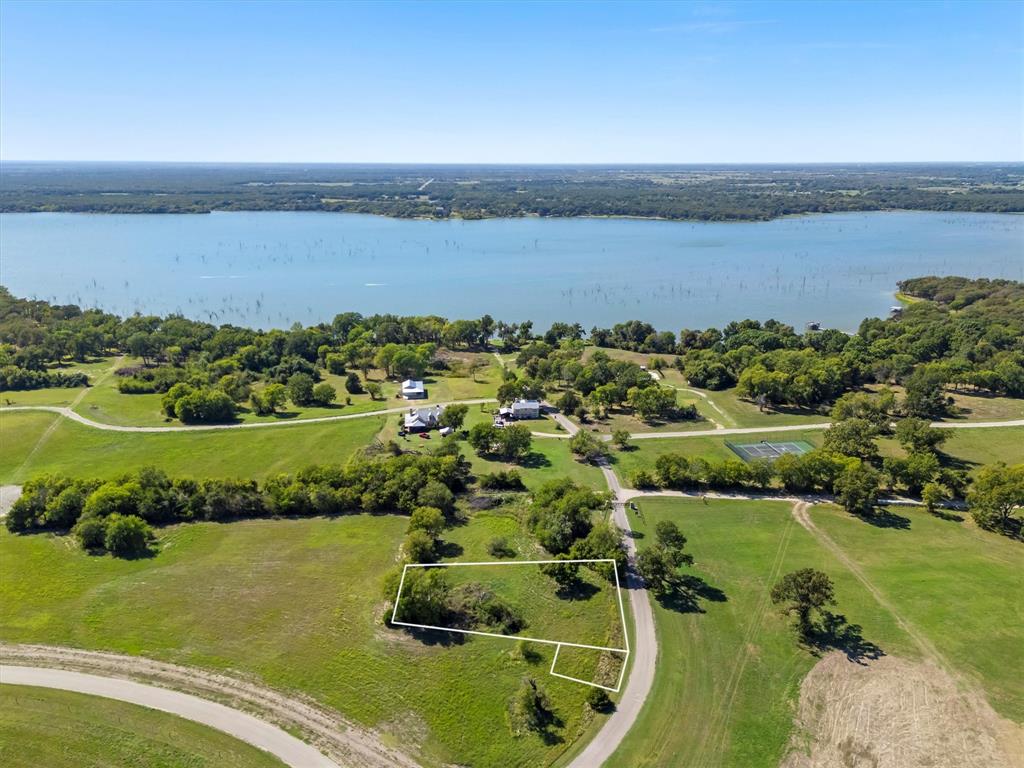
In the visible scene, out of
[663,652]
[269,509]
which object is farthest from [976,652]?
[269,509]

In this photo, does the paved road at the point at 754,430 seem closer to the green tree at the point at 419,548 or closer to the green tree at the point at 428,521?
the green tree at the point at 428,521

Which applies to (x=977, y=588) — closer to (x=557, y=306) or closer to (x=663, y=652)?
(x=663, y=652)

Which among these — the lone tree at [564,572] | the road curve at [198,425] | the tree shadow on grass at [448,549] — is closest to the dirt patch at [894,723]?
the lone tree at [564,572]

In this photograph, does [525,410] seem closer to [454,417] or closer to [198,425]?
[454,417]

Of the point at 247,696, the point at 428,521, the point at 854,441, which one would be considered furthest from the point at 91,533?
the point at 854,441

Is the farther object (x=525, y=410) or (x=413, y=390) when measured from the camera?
(x=413, y=390)

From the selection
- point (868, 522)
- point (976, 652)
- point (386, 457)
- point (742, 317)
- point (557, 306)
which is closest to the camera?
point (976, 652)

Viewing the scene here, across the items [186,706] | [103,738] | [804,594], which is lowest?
[103,738]
